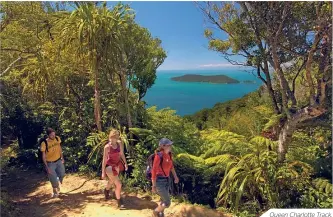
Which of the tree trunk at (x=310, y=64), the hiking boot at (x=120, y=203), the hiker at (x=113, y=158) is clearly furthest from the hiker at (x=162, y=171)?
the tree trunk at (x=310, y=64)

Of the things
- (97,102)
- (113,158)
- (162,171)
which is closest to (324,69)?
(162,171)

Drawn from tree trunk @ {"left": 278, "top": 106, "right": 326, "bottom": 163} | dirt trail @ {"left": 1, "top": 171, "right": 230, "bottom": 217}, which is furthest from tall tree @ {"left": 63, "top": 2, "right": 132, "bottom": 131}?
tree trunk @ {"left": 278, "top": 106, "right": 326, "bottom": 163}

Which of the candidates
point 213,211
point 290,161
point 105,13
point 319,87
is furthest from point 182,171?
point 105,13

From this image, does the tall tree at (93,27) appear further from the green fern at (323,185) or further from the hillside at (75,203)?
the green fern at (323,185)

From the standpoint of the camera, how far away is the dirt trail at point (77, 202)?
5621mm

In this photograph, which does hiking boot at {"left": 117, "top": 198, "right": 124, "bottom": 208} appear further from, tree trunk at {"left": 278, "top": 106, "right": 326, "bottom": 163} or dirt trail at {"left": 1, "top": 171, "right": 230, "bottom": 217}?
tree trunk at {"left": 278, "top": 106, "right": 326, "bottom": 163}

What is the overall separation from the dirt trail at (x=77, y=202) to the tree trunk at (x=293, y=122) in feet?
5.83

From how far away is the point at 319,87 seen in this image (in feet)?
18.0

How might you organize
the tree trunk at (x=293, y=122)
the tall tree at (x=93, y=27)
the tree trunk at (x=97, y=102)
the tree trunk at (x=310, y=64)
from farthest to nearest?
1. the tree trunk at (x=97, y=102)
2. the tall tree at (x=93, y=27)
3. the tree trunk at (x=293, y=122)
4. the tree trunk at (x=310, y=64)

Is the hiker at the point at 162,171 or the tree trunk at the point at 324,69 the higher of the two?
the tree trunk at the point at 324,69

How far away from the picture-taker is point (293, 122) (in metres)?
5.83

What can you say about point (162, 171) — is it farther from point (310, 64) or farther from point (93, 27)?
point (93, 27)

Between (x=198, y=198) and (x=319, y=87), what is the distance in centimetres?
329

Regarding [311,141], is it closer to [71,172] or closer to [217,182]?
[217,182]
